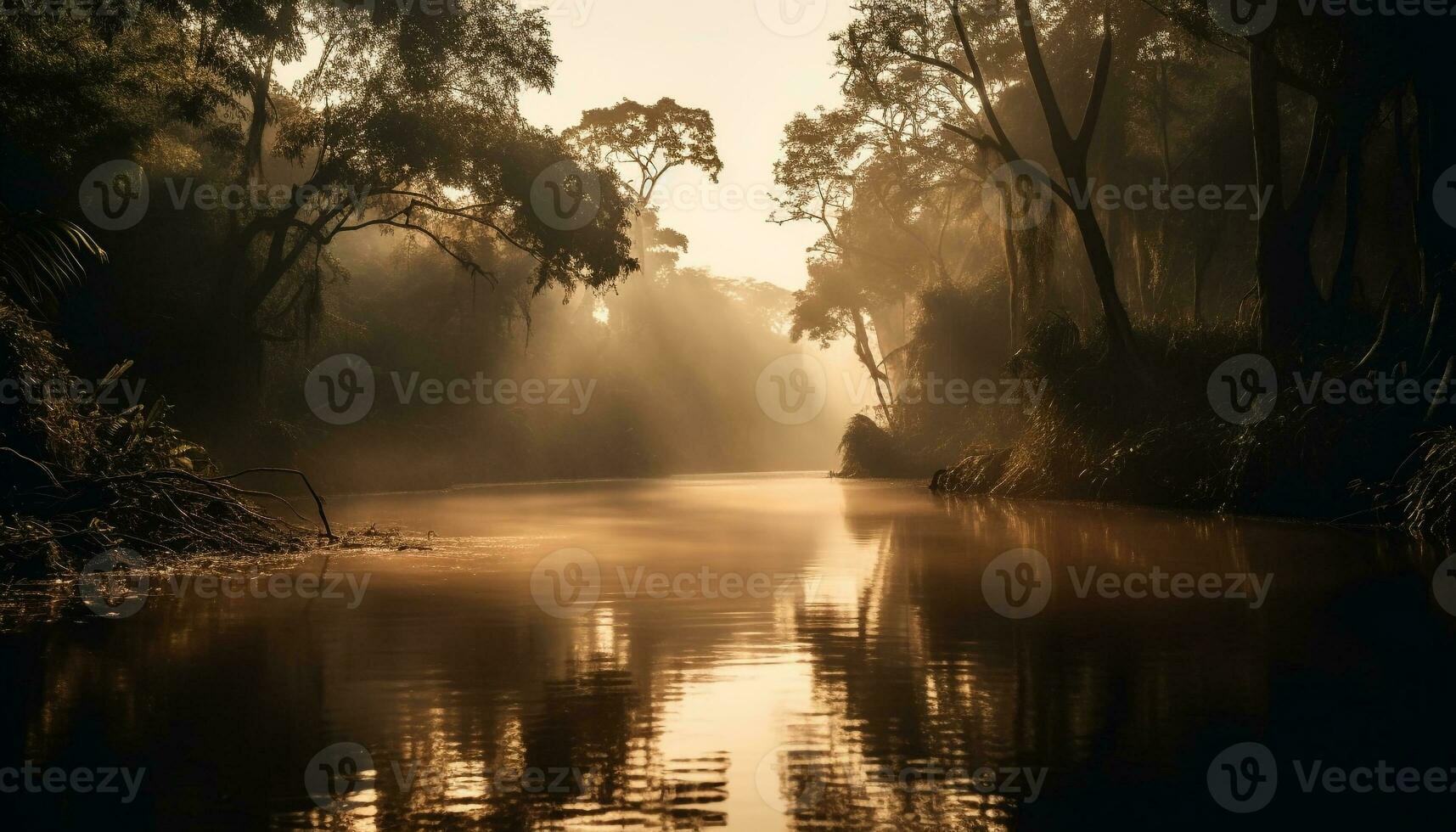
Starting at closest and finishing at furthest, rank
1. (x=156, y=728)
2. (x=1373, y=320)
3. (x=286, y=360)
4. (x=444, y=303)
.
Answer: (x=156, y=728) → (x=1373, y=320) → (x=286, y=360) → (x=444, y=303)

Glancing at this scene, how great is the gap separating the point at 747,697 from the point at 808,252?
1800 inches

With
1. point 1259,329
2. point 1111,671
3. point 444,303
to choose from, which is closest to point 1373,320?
point 1259,329

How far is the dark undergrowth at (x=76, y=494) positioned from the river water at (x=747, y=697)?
1.45 metres

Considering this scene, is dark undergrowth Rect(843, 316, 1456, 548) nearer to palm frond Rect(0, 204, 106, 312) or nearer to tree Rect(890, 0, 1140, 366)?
tree Rect(890, 0, 1140, 366)

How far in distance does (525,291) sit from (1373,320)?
102ft

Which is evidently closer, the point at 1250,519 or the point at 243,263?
the point at 1250,519

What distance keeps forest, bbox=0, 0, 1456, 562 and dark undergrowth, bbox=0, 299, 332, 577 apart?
4cm

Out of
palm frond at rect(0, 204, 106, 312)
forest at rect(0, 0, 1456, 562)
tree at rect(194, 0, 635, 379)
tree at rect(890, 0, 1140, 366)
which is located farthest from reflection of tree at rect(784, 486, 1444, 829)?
tree at rect(194, 0, 635, 379)

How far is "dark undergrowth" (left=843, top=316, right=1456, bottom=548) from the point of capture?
15016 millimetres

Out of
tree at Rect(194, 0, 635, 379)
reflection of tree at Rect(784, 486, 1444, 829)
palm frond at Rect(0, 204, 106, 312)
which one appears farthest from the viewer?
tree at Rect(194, 0, 635, 379)

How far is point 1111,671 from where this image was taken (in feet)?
19.9

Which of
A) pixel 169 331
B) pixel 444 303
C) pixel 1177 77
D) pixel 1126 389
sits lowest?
pixel 1126 389

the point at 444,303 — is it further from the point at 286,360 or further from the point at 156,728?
the point at 156,728

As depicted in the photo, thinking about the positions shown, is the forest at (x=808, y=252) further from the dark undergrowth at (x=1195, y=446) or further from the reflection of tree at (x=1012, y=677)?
the reflection of tree at (x=1012, y=677)
